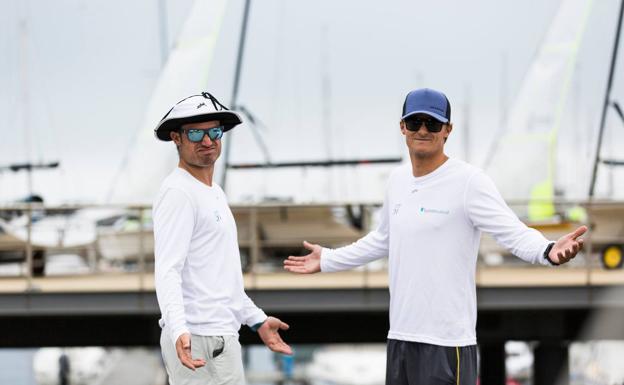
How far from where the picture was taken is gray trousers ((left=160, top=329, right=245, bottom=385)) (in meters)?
4.11

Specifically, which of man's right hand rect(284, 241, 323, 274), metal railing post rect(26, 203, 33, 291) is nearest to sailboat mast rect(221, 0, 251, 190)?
metal railing post rect(26, 203, 33, 291)

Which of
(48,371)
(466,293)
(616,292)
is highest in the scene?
(466,293)

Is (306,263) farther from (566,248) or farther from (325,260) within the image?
(566,248)

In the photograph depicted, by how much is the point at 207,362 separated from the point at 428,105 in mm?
1161

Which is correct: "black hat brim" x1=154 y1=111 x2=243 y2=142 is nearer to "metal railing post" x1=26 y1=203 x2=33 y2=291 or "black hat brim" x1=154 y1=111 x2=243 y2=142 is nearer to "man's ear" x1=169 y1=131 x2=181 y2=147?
"man's ear" x1=169 y1=131 x2=181 y2=147

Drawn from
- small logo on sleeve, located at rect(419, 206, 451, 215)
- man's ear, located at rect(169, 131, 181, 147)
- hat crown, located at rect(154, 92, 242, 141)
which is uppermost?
hat crown, located at rect(154, 92, 242, 141)

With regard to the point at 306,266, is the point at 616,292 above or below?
below

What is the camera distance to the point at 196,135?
417 centimetres

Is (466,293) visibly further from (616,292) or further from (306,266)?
(616,292)

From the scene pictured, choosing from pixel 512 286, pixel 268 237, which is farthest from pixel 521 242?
pixel 268 237

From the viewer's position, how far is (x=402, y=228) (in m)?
4.18

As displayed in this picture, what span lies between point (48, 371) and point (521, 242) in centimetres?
3848

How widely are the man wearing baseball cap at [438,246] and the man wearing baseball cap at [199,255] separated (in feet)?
1.92

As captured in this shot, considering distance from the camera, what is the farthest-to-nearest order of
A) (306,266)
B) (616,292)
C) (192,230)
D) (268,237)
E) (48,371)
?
(48,371) → (268,237) → (616,292) → (306,266) → (192,230)
